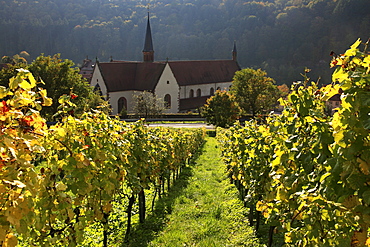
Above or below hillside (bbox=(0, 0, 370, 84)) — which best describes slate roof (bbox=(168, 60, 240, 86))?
below

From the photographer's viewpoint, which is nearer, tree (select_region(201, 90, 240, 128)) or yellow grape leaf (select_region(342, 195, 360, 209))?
yellow grape leaf (select_region(342, 195, 360, 209))

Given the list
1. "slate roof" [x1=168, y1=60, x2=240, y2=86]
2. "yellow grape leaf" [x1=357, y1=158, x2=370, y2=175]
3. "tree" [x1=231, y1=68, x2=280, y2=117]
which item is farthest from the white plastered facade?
"yellow grape leaf" [x1=357, y1=158, x2=370, y2=175]

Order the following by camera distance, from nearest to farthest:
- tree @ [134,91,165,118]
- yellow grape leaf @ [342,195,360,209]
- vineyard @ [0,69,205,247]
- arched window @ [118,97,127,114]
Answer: yellow grape leaf @ [342,195,360,209] → vineyard @ [0,69,205,247] → tree @ [134,91,165,118] → arched window @ [118,97,127,114]

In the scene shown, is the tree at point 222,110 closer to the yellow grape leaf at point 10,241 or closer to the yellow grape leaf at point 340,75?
the yellow grape leaf at point 340,75

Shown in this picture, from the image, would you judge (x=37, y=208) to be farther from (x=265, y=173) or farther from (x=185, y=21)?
(x=185, y=21)

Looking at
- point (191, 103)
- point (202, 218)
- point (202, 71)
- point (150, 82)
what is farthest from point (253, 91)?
point (202, 218)

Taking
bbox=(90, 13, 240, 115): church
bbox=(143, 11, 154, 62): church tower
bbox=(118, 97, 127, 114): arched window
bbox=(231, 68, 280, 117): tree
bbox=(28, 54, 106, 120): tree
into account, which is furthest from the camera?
bbox=(143, 11, 154, 62): church tower

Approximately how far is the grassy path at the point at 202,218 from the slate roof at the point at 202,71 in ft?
136

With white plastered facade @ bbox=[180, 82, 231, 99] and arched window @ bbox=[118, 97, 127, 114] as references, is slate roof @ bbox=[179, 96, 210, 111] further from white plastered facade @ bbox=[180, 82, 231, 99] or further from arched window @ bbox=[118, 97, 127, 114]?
arched window @ bbox=[118, 97, 127, 114]

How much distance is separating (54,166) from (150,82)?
1869 inches

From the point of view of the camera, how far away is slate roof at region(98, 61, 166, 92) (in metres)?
49.7

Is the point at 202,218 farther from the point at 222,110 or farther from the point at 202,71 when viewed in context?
the point at 202,71

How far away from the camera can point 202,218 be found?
29.3 feet

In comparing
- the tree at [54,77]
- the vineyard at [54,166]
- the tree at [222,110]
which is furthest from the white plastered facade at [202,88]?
A: the vineyard at [54,166]
